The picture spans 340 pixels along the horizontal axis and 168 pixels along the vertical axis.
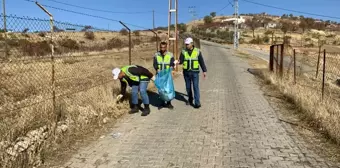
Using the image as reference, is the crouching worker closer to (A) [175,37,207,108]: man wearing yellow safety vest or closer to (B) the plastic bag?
(B) the plastic bag

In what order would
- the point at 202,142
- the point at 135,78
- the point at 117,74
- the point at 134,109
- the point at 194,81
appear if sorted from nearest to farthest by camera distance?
1. the point at 202,142
2. the point at 117,74
3. the point at 135,78
4. the point at 134,109
5. the point at 194,81

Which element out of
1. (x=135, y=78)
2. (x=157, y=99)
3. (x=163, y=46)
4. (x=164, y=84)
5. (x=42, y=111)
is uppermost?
(x=163, y=46)

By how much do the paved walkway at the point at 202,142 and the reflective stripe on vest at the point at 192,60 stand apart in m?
1.04

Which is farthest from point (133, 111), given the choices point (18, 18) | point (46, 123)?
point (18, 18)

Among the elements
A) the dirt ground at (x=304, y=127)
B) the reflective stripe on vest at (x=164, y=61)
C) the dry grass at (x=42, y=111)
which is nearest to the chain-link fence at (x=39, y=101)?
the dry grass at (x=42, y=111)

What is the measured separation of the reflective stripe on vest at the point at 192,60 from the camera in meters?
8.85

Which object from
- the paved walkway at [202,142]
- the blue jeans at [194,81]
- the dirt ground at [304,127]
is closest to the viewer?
the paved walkway at [202,142]

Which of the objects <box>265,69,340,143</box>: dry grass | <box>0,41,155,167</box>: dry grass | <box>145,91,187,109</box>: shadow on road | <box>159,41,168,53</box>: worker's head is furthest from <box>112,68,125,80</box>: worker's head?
<box>265,69,340,143</box>: dry grass

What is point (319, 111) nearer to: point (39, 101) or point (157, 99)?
point (157, 99)

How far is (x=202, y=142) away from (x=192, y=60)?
10.1 ft

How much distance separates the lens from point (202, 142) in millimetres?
6203

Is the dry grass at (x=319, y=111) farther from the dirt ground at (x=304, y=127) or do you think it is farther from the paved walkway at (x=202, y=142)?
the paved walkway at (x=202, y=142)

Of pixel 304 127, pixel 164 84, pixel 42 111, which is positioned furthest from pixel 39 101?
pixel 304 127

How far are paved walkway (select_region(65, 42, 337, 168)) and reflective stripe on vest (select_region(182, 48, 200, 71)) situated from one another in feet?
3.42
